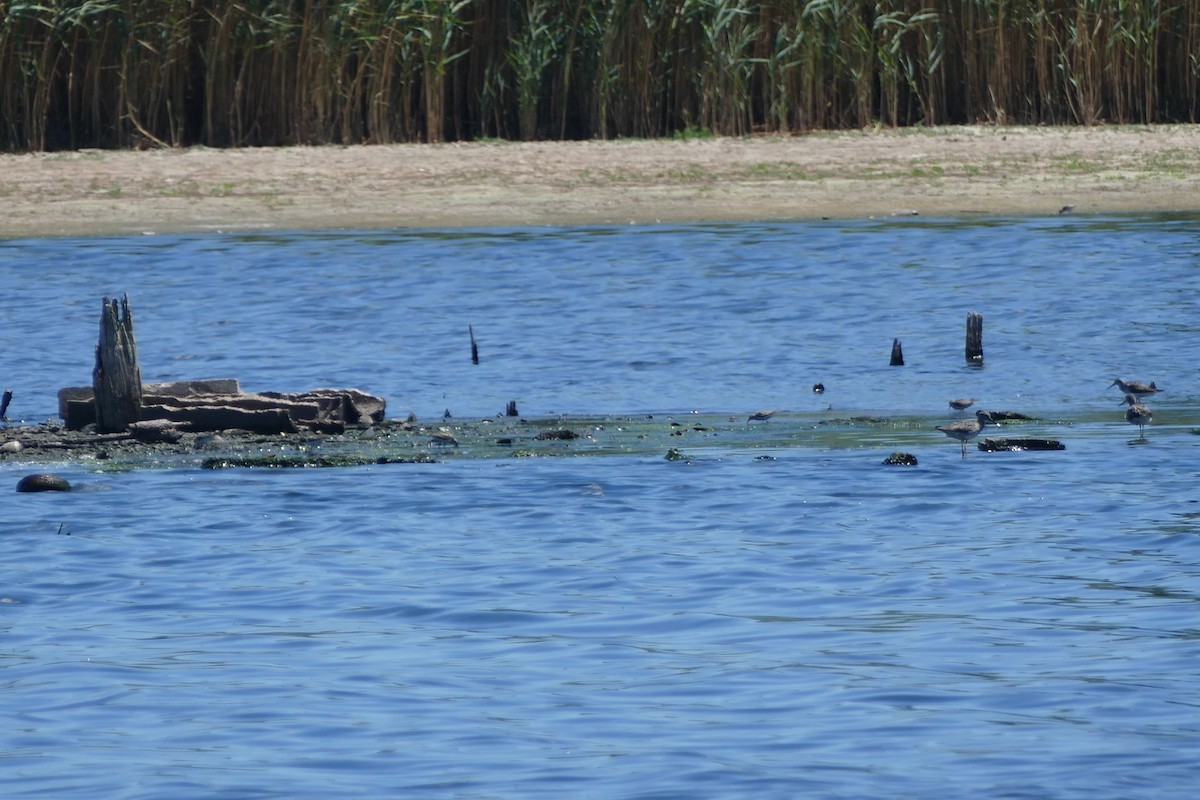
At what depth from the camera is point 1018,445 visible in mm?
10711

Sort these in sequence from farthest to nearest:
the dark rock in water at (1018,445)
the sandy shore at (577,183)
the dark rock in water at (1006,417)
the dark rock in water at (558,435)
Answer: the sandy shore at (577,183)
the dark rock in water at (1006,417)
the dark rock in water at (558,435)
the dark rock in water at (1018,445)

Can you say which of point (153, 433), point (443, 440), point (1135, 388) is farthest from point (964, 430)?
point (153, 433)

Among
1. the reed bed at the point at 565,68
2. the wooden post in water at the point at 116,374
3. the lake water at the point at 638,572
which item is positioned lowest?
the lake water at the point at 638,572

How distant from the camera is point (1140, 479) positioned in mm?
10008

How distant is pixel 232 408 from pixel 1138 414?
15.0 ft

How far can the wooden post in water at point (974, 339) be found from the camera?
13.3m

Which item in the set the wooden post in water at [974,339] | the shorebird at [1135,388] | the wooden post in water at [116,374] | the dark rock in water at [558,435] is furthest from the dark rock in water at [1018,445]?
the wooden post in water at [116,374]

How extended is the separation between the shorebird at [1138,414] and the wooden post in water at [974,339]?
2094 mm

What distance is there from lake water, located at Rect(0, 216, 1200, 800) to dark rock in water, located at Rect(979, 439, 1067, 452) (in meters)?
0.06

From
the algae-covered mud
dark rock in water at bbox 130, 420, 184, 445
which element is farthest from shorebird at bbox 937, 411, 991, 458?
dark rock in water at bbox 130, 420, 184, 445

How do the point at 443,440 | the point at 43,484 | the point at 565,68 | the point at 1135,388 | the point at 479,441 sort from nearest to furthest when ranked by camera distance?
1. the point at 43,484
2. the point at 443,440
3. the point at 479,441
4. the point at 1135,388
5. the point at 565,68

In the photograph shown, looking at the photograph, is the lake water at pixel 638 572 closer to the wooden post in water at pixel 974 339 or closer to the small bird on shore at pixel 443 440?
the wooden post in water at pixel 974 339

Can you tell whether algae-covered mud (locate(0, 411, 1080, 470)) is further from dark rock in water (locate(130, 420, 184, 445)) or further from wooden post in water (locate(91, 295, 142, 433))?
wooden post in water (locate(91, 295, 142, 433))

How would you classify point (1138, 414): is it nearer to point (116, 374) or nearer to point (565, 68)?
point (116, 374)
